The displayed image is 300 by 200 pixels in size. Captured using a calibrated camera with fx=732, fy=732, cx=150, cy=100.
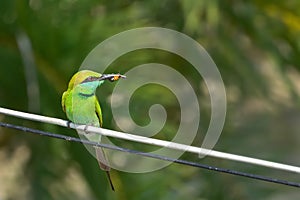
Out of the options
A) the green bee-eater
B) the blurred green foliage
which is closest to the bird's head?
the green bee-eater

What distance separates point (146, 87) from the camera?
4.94 ft

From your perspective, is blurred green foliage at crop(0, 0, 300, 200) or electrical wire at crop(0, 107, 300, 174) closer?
electrical wire at crop(0, 107, 300, 174)

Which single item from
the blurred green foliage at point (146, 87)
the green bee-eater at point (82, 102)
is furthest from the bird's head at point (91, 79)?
the blurred green foliage at point (146, 87)

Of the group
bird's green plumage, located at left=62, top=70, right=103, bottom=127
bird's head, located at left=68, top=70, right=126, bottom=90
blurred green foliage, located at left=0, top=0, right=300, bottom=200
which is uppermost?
bird's head, located at left=68, top=70, right=126, bottom=90

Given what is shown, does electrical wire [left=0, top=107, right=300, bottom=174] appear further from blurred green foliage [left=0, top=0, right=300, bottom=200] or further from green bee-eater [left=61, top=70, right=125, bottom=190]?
blurred green foliage [left=0, top=0, right=300, bottom=200]

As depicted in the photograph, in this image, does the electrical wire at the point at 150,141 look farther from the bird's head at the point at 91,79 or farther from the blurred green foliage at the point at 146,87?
the blurred green foliage at the point at 146,87

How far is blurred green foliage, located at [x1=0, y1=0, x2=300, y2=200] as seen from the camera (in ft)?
4.46

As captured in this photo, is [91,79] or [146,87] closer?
[91,79]

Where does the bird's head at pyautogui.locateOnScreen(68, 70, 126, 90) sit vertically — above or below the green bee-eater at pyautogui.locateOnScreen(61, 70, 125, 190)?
above

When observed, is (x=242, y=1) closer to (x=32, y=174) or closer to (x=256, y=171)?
(x=256, y=171)

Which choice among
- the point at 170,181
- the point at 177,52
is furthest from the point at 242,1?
the point at 170,181

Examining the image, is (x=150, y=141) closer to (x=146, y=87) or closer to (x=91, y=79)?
(x=91, y=79)

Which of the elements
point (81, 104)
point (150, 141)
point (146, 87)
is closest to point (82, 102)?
point (81, 104)

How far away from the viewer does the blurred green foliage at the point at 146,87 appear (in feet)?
4.46
